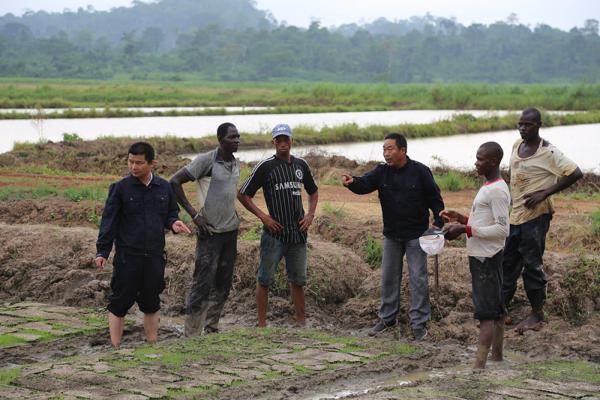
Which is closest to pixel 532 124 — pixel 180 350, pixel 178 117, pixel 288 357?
pixel 288 357

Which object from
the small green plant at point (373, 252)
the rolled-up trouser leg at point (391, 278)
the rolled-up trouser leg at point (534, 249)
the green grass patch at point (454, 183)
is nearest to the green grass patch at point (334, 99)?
the green grass patch at point (454, 183)

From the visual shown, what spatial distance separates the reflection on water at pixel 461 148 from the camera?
21000 mm

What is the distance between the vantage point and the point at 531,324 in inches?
314

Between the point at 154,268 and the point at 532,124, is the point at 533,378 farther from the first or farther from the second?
the point at 154,268

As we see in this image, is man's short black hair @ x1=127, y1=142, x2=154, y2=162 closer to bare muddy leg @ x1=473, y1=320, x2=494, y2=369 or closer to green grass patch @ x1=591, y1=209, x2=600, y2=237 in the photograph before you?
bare muddy leg @ x1=473, y1=320, x2=494, y2=369

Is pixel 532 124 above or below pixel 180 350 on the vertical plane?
above

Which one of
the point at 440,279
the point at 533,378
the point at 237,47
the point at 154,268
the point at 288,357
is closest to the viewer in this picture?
the point at 533,378

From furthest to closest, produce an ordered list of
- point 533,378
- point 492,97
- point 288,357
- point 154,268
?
1. point 492,97
2. point 154,268
3. point 288,357
4. point 533,378

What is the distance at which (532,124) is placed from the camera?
7.60m

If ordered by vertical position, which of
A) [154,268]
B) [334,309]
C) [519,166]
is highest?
[519,166]

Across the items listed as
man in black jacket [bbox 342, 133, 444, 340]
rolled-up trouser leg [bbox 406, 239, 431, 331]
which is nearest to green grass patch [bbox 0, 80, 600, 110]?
man in black jacket [bbox 342, 133, 444, 340]

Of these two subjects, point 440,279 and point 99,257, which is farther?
point 440,279

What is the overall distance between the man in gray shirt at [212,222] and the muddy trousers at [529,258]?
86.4 inches

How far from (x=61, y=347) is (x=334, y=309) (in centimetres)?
272
